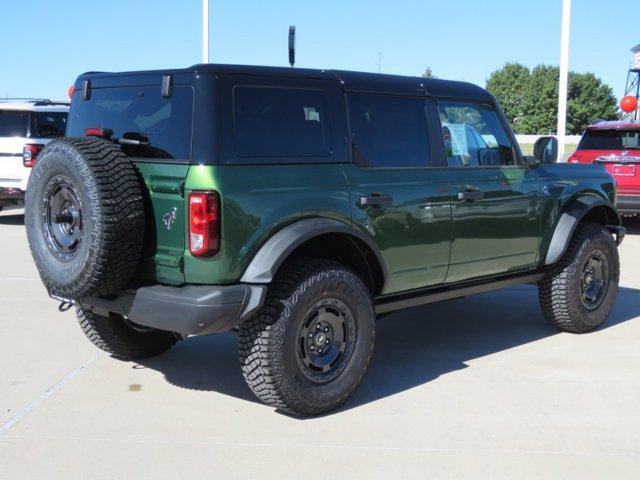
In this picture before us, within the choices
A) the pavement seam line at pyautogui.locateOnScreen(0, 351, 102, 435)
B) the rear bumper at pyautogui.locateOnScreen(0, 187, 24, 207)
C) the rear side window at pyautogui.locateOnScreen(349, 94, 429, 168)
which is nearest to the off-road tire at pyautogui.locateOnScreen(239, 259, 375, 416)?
the rear side window at pyautogui.locateOnScreen(349, 94, 429, 168)

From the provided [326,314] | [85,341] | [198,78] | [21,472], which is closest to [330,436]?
[326,314]

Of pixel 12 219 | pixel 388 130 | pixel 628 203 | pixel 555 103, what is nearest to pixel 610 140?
pixel 628 203

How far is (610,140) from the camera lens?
473 inches

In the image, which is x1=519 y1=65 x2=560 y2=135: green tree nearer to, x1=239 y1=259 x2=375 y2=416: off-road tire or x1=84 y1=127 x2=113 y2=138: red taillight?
x1=239 y1=259 x2=375 y2=416: off-road tire

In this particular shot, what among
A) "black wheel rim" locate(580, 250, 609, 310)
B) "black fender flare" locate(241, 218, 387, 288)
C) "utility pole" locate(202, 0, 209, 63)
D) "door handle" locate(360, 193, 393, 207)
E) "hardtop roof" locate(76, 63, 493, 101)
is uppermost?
"utility pole" locate(202, 0, 209, 63)

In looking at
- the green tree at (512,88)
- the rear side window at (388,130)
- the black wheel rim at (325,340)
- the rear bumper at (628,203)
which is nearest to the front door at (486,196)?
the rear side window at (388,130)

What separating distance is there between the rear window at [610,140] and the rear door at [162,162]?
9.28 meters

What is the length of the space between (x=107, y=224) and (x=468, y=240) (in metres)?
2.44

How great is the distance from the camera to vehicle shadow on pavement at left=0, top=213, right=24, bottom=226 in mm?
13565

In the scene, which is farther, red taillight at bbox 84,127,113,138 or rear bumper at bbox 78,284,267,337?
red taillight at bbox 84,127,113,138

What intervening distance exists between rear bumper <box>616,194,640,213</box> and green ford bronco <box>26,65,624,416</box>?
702 centimetres

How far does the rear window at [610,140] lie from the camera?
1187cm

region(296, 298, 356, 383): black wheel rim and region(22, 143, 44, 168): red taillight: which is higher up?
region(22, 143, 44, 168): red taillight

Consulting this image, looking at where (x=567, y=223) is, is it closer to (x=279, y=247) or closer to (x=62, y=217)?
(x=279, y=247)
